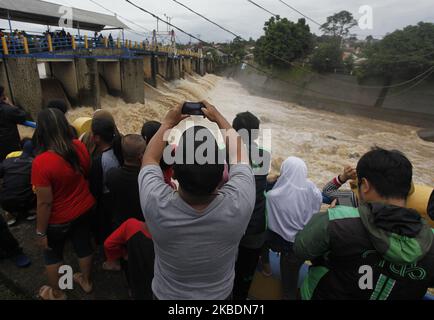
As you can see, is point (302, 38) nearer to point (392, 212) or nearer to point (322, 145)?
point (322, 145)

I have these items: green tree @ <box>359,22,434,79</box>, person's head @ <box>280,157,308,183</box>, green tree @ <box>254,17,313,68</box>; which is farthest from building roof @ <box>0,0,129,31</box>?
green tree @ <box>359,22,434,79</box>

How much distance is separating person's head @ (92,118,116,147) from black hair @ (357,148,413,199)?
201 cm

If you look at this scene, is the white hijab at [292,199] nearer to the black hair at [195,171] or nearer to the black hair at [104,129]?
the black hair at [195,171]

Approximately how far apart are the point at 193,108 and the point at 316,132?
51.2 feet

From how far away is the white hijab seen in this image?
6.28 ft

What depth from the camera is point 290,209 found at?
1.95 metres

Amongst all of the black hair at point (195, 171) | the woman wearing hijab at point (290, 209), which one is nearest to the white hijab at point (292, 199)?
the woman wearing hijab at point (290, 209)

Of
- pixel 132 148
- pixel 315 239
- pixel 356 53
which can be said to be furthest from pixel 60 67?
pixel 356 53

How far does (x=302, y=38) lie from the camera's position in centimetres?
2788

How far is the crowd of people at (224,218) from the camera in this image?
3.75 feet

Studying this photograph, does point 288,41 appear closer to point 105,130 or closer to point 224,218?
point 105,130

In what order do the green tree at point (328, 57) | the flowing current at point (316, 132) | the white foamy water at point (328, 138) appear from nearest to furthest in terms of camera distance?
the white foamy water at point (328, 138) → the flowing current at point (316, 132) → the green tree at point (328, 57)

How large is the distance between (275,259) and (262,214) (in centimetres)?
55

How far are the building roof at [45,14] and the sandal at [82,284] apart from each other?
17.4m
